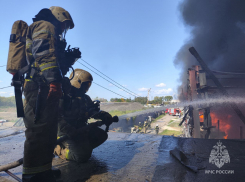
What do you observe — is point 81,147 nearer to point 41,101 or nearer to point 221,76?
point 41,101

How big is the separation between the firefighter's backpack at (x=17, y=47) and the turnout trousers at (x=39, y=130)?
0.88 feet

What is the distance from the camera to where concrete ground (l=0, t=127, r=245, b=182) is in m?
1.86

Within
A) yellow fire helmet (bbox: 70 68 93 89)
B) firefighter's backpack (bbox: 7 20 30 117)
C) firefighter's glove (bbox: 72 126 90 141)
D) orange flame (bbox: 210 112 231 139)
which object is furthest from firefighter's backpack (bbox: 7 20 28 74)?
orange flame (bbox: 210 112 231 139)

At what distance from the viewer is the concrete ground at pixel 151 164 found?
1.86 m

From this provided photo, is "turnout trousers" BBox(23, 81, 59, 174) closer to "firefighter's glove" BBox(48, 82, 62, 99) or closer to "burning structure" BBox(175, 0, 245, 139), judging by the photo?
"firefighter's glove" BBox(48, 82, 62, 99)

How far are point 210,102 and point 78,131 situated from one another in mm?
5875

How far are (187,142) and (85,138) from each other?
2075 millimetres

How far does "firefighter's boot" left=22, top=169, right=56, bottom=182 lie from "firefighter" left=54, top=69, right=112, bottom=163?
2.00 ft

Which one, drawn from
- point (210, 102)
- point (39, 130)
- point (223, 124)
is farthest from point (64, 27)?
point (223, 124)

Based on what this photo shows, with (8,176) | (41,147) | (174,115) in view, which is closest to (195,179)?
(41,147)

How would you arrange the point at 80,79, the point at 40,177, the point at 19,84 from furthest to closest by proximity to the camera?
the point at 80,79 < the point at 19,84 < the point at 40,177

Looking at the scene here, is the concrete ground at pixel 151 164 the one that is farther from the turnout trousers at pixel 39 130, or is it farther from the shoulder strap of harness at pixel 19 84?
the shoulder strap of harness at pixel 19 84

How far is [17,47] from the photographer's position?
195cm

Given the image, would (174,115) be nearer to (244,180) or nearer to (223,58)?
(223,58)
